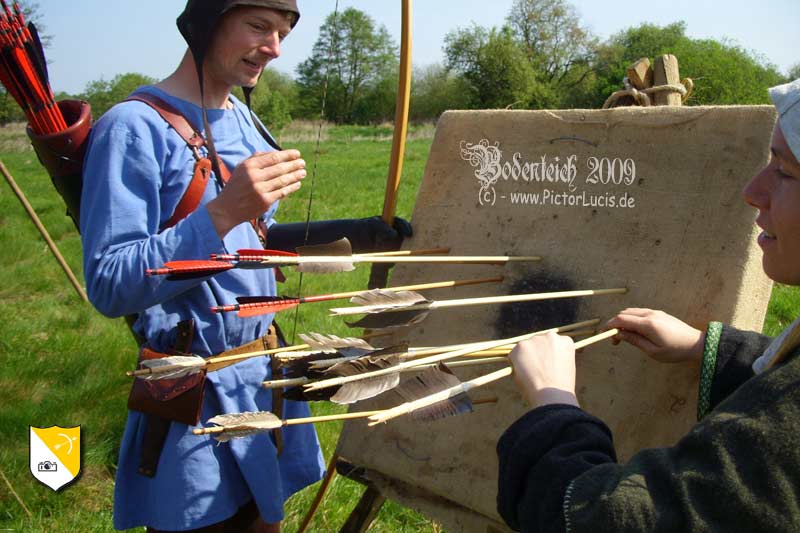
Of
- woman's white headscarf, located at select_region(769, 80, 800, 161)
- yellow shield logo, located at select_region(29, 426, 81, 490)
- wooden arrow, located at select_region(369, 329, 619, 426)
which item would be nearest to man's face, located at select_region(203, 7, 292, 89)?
wooden arrow, located at select_region(369, 329, 619, 426)

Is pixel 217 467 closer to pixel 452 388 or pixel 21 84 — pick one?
pixel 452 388

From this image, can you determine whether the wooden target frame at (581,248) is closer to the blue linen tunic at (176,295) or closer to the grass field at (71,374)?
the blue linen tunic at (176,295)

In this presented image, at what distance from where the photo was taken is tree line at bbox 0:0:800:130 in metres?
3.20

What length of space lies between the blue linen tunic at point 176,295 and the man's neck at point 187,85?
3cm

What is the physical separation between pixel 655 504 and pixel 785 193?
44 centimetres

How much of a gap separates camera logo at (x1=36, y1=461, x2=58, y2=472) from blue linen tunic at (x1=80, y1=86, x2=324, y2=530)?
4.16 ft

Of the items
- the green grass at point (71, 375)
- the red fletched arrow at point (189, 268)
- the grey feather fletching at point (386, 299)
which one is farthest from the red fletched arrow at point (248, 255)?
the green grass at point (71, 375)

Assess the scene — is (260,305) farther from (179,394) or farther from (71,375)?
(71,375)

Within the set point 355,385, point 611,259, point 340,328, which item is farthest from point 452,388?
point 340,328

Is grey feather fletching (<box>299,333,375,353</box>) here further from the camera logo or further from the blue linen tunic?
the camera logo

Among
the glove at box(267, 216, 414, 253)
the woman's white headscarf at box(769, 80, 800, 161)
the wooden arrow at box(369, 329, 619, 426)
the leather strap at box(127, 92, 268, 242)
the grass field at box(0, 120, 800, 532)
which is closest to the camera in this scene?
the woman's white headscarf at box(769, 80, 800, 161)

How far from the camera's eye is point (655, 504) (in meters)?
0.84

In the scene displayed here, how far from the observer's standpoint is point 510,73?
18.5 metres

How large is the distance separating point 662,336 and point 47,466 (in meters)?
2.38
